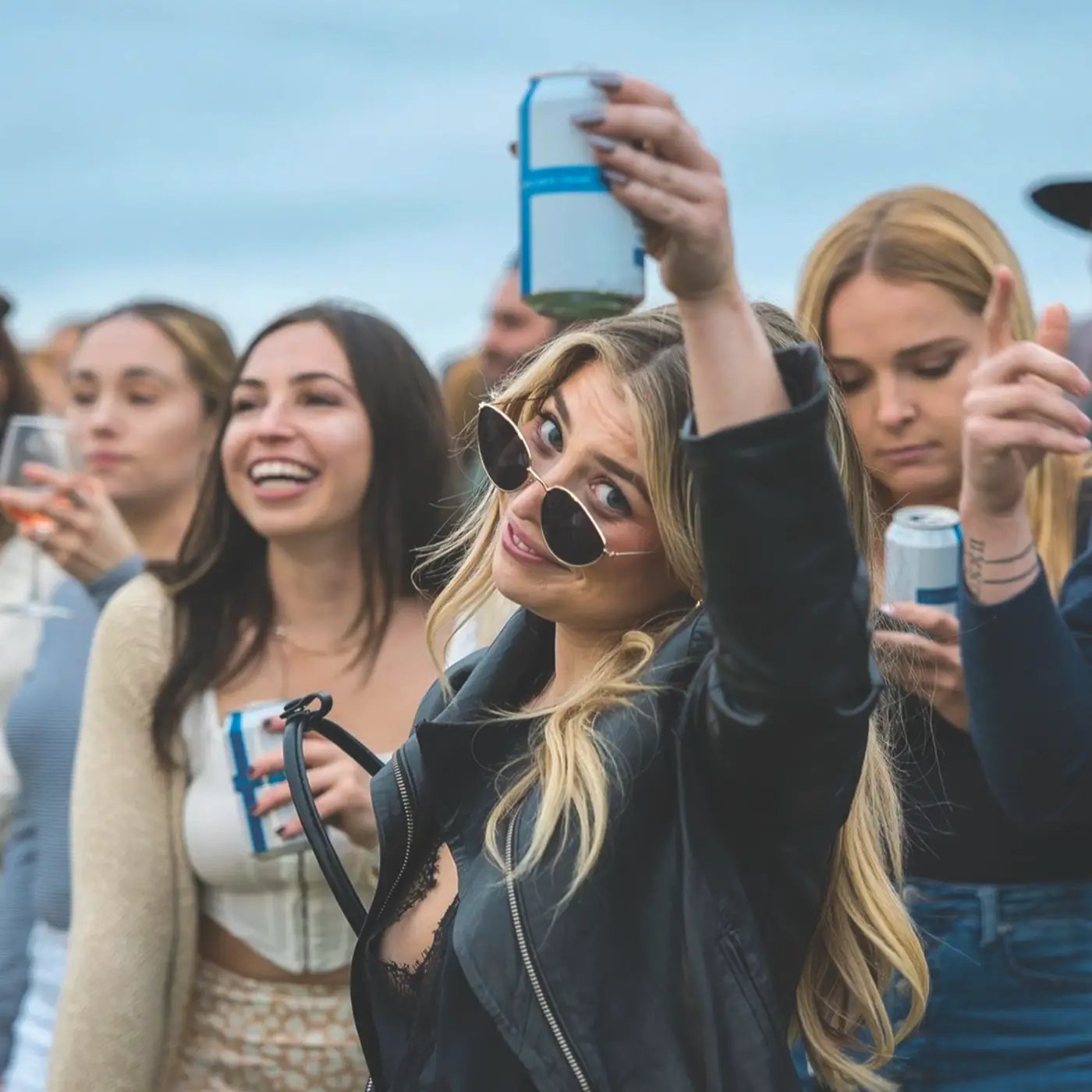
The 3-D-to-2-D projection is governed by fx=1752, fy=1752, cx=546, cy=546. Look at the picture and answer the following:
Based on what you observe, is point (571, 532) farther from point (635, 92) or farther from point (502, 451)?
point (635, 92)

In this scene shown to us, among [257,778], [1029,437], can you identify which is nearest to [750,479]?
[1029,437]

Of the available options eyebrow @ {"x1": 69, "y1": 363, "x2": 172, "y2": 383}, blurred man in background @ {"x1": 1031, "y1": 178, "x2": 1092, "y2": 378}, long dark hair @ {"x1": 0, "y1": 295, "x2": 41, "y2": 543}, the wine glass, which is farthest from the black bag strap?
long dark hair @ {"x1": 0, "y1": 295, "x2": 41, "y2": 543}

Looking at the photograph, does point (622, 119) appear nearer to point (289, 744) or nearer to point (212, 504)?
point (289, 744)

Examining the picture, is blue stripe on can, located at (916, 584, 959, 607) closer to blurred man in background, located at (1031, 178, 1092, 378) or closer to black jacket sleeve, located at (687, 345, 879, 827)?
blurred man in background, located at (1031, 178, 1092, 378)

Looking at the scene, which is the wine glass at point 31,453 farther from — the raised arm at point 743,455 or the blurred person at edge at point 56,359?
the raised arm at point 743,455

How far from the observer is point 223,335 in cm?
488

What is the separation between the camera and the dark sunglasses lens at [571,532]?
187 cm

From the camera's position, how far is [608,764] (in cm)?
179

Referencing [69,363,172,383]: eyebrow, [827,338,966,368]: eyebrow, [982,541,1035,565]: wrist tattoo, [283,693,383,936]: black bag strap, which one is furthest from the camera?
[69,363,172,383]: eyebrow

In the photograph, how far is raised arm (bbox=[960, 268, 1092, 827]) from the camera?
2.29 m

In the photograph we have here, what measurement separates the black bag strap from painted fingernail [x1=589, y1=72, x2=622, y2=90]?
93 centimetres

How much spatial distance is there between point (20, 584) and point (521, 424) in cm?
267

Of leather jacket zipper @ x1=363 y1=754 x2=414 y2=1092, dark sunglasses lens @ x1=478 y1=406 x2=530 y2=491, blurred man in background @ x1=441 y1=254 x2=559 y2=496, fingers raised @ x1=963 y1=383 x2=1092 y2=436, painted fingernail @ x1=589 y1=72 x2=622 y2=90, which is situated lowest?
leather jacket zipper @ x1=363 y1=754 x2=414 y2=1092

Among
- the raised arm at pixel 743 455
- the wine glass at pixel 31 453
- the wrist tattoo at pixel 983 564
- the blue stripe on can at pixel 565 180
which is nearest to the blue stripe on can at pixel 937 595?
the wrist tattoo at pixel 983 564
